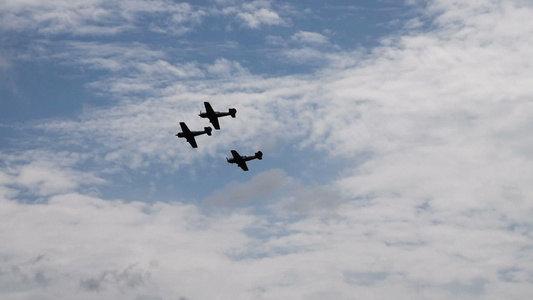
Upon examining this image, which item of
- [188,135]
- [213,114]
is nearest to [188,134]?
[188,135]

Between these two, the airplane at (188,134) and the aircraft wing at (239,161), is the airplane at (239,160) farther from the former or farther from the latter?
the airplane at (188,134)

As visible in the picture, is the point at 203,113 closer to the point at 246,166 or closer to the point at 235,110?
the point at 235,110

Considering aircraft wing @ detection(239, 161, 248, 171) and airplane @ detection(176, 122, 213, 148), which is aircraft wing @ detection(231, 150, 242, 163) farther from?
airplane @ detection(176, 122, 213, 148)

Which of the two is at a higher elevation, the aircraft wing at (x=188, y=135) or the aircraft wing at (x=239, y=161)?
the aircraft wing at (x=188, y=135)

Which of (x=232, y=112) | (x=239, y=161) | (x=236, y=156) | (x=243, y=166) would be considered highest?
(x=232, y=112)

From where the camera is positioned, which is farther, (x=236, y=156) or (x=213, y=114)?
(x=236, y=156)

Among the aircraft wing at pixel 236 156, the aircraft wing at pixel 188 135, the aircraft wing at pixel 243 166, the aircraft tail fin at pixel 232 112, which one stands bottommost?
the aircraft wing at pixel 243 166

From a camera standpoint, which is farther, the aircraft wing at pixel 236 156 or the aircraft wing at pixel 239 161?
the aircraft wing at pixel 239 161

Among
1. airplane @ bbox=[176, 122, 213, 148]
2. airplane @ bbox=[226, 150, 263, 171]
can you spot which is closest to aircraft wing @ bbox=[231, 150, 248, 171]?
airplane @ bbox=[226, 150, 263, 171]

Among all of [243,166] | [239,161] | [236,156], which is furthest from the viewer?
[243,166]

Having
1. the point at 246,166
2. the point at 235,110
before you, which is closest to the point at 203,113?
the point at 235,110

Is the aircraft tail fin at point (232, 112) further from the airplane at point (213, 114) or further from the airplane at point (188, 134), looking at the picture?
the airplane at point (188, 134)

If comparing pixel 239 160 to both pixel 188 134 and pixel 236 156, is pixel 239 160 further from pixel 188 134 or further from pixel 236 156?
pixel 188 134

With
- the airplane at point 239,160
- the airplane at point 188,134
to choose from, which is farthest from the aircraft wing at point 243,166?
the airplane at point 188,134
